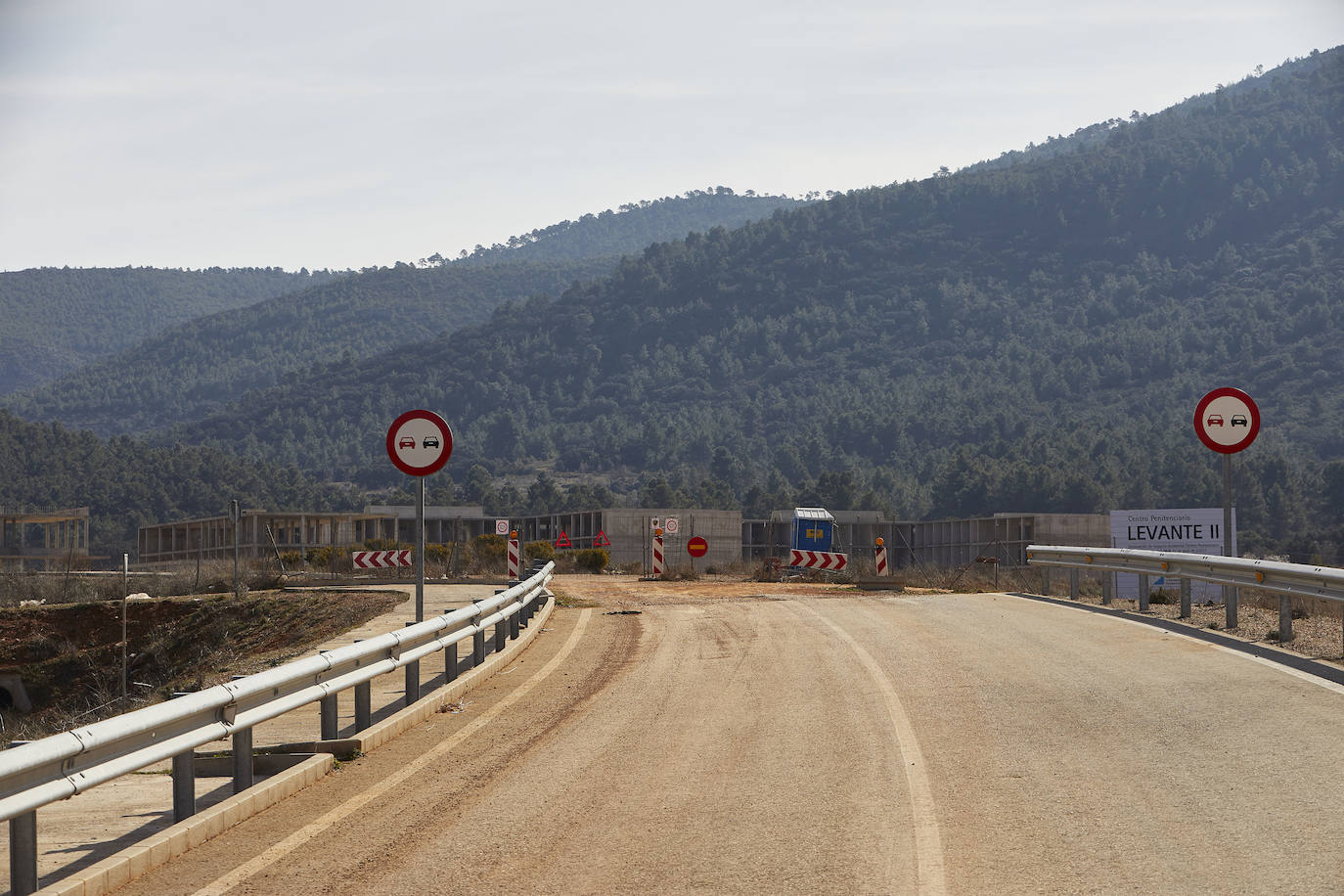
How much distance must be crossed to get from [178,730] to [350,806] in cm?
107

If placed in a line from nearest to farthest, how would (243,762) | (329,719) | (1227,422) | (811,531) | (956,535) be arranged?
(243,762)
(329,719)
(1227,422)
(811,531)
(956,535)

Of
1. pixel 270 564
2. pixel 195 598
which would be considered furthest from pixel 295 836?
pixel 270 564

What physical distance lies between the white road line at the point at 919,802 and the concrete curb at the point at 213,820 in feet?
11.2

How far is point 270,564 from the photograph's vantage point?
32.5 meters

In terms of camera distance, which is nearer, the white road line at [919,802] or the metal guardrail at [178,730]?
the metal guardrail at [178,730]

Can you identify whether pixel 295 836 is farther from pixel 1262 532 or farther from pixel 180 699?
pixel 1262 532

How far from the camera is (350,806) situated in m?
7.38

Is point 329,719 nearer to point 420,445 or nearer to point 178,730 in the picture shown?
point 178,730

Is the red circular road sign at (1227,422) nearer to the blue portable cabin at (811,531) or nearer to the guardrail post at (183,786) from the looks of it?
the guardrail post at (183,786)

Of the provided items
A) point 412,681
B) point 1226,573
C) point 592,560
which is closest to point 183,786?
point 412,681

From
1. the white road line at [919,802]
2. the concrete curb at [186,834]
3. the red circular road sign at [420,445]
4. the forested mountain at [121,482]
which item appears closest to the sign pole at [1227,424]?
the white road line at [919,802]

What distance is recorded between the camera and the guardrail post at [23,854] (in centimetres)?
542

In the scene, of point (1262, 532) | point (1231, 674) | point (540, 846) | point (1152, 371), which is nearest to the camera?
point (540, 846)

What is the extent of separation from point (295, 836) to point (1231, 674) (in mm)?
7807
